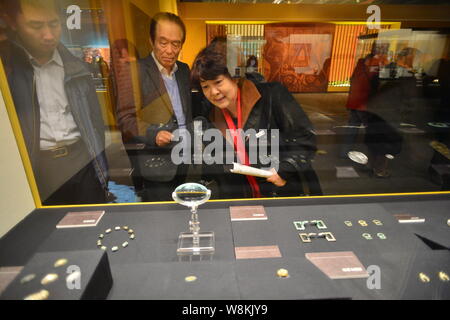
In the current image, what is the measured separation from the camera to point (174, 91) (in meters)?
1.48

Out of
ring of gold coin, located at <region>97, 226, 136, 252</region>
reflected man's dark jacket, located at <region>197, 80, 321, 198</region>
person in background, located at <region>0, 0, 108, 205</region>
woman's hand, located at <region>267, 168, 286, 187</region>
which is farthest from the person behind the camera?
woman's hand, located at <region>267, 168, 286, 187</region>

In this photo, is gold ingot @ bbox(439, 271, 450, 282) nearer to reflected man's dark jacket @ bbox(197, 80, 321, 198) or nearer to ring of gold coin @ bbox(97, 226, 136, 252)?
reflected man's dark jacket @ bbox(197, 80, 321, 198)

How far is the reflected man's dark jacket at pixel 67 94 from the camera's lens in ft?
4.45

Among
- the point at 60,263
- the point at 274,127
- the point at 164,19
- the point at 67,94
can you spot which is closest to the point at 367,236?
the point at 274,127

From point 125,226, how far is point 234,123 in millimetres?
858

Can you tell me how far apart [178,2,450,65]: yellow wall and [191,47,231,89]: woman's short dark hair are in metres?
0.04

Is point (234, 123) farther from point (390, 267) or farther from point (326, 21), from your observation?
point (390, 267)

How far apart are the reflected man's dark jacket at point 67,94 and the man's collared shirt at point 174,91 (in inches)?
16.5

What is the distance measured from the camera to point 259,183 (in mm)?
1785

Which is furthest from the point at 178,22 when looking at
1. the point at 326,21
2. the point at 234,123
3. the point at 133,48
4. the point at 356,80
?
the point at 356,80

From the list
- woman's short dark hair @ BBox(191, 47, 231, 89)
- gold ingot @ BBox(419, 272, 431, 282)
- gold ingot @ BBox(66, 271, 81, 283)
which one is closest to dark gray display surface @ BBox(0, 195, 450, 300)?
gold ingot @ BBox(419, 272, 431, 282)

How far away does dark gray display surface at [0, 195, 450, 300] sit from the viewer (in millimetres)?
874

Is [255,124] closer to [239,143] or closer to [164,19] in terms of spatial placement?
[239,143]

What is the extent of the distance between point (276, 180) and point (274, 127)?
1.25 ft
